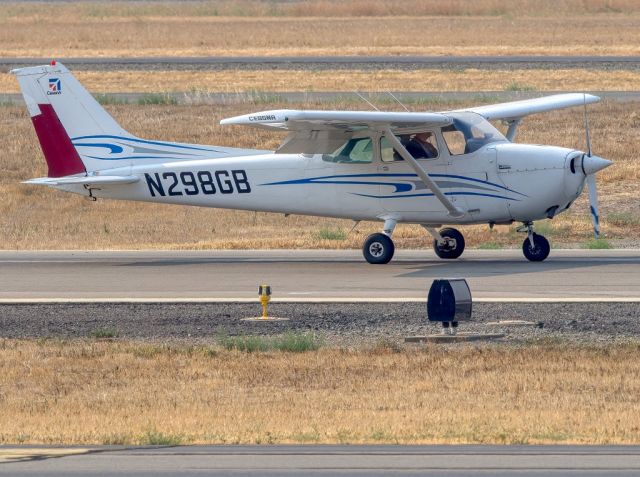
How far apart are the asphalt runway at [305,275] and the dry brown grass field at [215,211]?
2.21 metres

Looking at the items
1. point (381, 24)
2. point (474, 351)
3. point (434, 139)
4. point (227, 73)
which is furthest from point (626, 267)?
point (381, 24)

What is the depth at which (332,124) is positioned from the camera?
2009cm

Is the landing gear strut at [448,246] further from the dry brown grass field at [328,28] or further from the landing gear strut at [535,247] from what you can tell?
the dry brown grass field at [328,28]

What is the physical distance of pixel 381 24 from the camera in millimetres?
77312

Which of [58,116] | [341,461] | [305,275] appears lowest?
[341,461]

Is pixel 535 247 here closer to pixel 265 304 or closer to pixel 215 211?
pixel 265 304

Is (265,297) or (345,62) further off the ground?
(345,62)

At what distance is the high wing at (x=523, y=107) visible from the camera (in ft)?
74.4

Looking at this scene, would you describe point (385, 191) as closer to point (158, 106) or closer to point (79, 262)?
point (79, 262)

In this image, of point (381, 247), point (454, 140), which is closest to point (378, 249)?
point (381, 247)

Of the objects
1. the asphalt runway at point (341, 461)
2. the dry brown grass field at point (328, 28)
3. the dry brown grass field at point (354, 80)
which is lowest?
the asphalt runway at point (341, 461)

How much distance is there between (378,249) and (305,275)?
1350mm

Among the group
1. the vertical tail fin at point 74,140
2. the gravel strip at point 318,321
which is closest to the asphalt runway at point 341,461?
the gravel strip at point 318,321

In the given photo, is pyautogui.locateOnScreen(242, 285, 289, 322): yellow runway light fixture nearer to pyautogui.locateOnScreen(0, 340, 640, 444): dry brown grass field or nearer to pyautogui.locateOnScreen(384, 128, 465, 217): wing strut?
pyautogui.locateOnScreen(0, 340, 640, 444): dry brown grass field
